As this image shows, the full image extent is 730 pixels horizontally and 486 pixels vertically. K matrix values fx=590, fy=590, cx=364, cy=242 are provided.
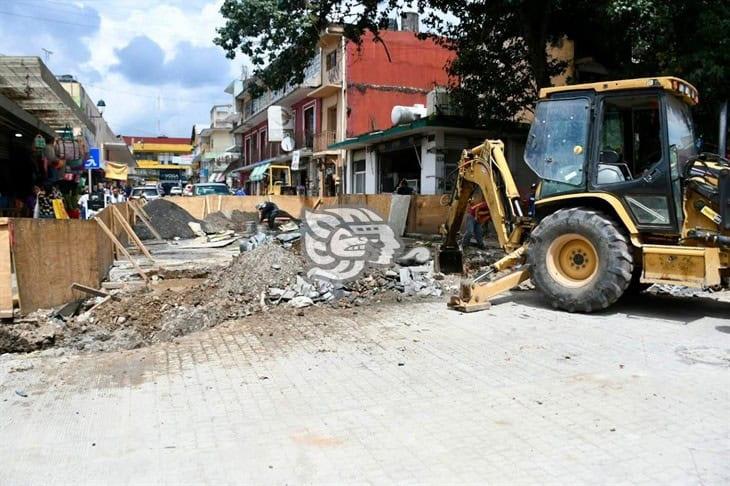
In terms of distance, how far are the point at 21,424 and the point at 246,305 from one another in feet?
13.9

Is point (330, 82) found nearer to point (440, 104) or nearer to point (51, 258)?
point (440, 104)

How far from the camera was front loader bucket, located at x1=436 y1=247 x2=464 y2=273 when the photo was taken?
10.4 metres

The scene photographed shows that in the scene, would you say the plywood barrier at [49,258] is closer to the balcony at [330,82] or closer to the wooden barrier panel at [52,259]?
the wooden barrier panel at [52,259]

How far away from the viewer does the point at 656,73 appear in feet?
44.2

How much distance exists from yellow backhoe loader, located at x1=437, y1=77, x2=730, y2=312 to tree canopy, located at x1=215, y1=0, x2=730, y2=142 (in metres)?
4.65

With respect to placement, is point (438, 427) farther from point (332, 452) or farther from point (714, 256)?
point (714, 256)

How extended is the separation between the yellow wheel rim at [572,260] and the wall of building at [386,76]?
22532 millimetres

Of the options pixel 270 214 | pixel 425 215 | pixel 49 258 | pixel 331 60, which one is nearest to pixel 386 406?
pixel 49 258

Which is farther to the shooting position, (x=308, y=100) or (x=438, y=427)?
(x=308, y=100)

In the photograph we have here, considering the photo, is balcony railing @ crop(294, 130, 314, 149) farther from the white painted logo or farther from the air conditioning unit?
the white painted logo

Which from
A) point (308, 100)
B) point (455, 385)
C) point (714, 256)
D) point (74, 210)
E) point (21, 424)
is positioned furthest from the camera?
point (308, 100)

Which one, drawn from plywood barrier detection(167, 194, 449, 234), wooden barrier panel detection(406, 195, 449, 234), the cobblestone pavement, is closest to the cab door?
Answer: the cobblestone pavement

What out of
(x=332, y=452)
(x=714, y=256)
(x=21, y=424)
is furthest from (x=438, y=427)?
(x=714, y=256)

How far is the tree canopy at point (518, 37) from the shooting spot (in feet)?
38.2
